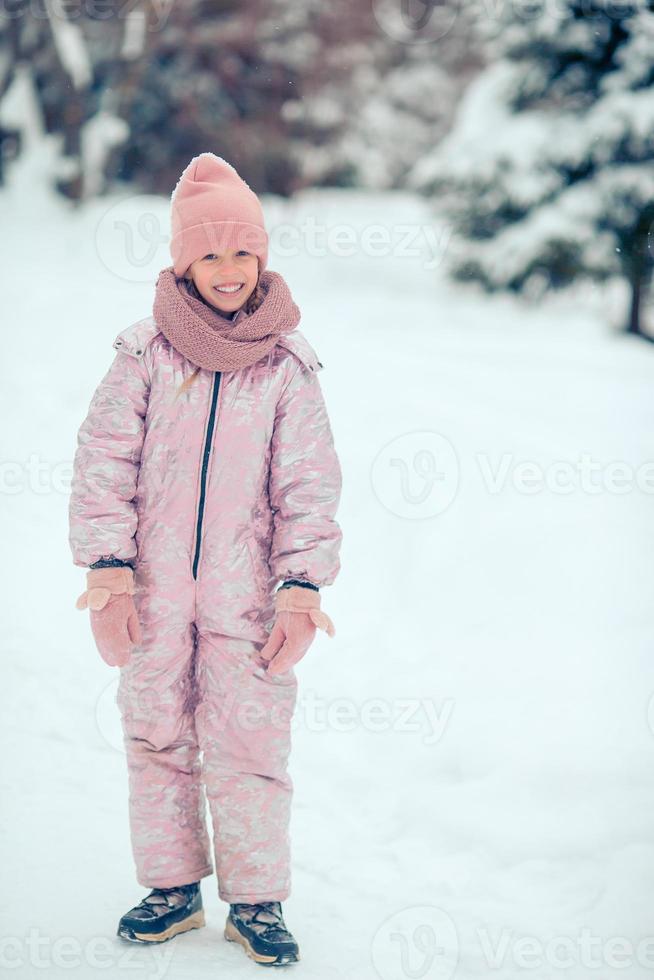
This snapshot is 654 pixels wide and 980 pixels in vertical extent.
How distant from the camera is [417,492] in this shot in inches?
177

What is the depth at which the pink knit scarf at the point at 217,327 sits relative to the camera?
202 centimetres

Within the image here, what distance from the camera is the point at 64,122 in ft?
32.2

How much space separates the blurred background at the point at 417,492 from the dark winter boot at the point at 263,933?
0.05 meters

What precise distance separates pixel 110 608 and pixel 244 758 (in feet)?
1.44

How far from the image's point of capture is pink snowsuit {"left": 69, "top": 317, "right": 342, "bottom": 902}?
6.75 feet

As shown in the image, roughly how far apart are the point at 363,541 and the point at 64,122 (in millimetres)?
7204

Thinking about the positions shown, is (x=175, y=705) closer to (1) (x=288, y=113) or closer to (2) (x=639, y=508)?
(2) (x=639, y=508)

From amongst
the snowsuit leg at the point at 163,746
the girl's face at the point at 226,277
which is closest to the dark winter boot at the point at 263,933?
the snowsuit leg at the point at 163,746

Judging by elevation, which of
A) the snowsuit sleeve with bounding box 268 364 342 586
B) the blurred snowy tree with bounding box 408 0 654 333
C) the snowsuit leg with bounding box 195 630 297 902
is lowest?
the snowsuit leg with bounding box 195 630 297 902

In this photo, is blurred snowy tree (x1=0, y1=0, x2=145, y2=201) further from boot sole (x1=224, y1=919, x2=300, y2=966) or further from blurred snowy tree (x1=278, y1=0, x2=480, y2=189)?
boot sole (x1=224, y1=919, x2=300, y2=966)

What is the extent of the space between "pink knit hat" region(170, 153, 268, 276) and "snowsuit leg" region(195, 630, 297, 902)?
2.68 ft

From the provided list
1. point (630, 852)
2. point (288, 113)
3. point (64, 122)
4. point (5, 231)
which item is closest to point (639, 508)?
point (630, 852)

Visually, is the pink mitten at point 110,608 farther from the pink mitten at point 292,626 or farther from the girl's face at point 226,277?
the girl's face at point 226,277

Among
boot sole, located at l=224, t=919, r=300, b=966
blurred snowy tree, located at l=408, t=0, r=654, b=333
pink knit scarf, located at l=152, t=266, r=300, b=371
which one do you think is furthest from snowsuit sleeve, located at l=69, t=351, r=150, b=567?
blurred snowy tree, located at l=408, t=0, r=654, b=333
